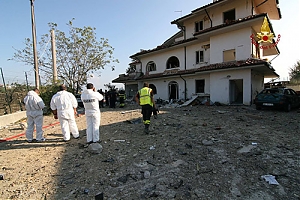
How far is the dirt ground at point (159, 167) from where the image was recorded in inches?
100.0

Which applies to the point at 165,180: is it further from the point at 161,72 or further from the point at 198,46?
the point at 161,72

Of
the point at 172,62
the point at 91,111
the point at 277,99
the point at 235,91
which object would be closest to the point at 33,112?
the point at 91,111

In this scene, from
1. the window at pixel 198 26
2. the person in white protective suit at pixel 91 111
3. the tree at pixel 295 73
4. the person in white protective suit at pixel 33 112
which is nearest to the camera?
the person in white protective suit at pixel 91 111

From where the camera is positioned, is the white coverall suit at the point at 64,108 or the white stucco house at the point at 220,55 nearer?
the white coverall suit at the point at 64,108

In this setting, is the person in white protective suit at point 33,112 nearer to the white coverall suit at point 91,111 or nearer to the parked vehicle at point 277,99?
the white coverall suit at point 91,111

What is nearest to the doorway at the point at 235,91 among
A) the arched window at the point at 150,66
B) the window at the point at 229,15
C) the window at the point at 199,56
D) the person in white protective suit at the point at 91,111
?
the window at the point at 199,56

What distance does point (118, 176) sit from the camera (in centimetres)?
301

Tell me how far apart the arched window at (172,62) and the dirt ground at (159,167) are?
14217 millimetres

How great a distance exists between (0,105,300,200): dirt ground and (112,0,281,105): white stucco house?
853 centimetres

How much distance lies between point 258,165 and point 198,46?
14797 millimetres

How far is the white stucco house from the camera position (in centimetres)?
1236

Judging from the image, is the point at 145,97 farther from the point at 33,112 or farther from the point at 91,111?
the point at 33,112

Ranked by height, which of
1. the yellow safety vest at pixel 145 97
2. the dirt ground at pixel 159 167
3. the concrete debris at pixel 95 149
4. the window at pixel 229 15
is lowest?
the dirt ground at pixel 159 167

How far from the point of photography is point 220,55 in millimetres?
13930
